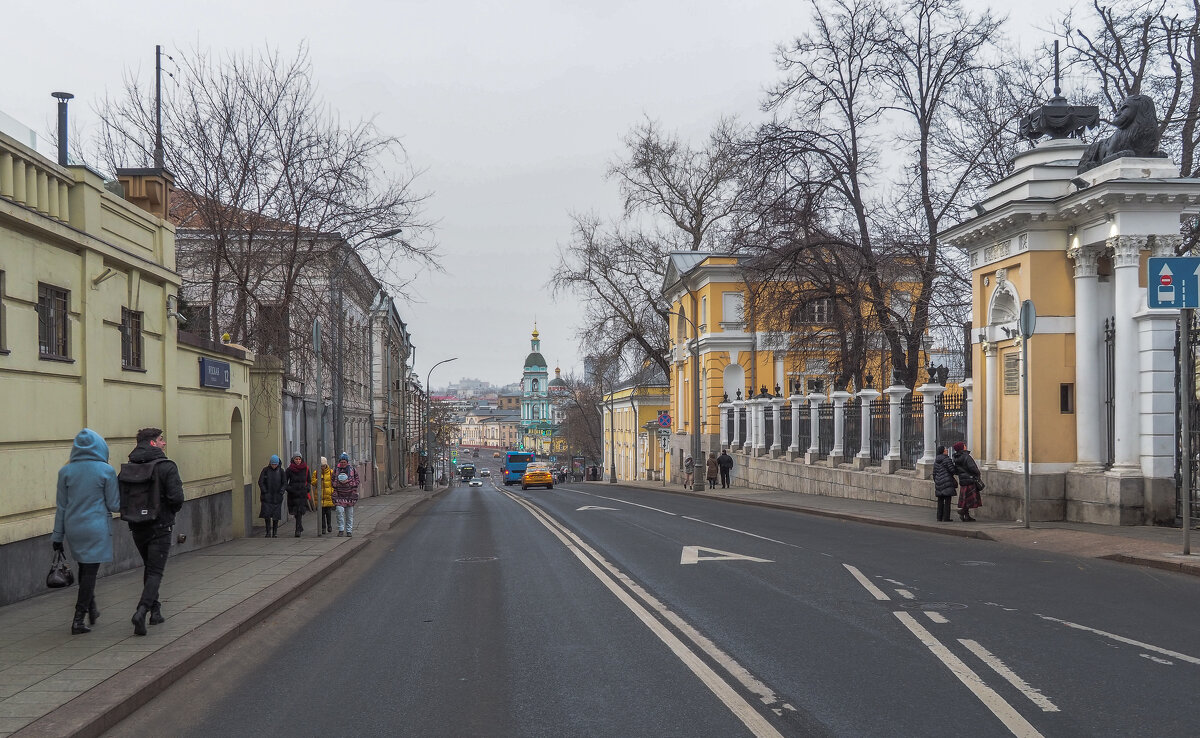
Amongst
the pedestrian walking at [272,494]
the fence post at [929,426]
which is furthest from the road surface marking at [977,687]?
the fence post at [929,426]

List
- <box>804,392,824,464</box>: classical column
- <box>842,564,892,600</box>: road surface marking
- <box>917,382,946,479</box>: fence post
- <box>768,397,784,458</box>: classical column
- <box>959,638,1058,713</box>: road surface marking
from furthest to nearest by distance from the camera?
1. <box>768,397,784,458</box>: classical column
2. <box>804,392,824,464</box>: classical column
3. <box>917,382,946,479</box>: fence post
4. <box>842,564,892,600</box>: road surface marking
5. <box>959,638,1058,713</box>: road surface marking

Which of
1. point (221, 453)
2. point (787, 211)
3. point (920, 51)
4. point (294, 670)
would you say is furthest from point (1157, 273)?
point (920, 51)

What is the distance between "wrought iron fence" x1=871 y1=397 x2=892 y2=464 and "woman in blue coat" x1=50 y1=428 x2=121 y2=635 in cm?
2027

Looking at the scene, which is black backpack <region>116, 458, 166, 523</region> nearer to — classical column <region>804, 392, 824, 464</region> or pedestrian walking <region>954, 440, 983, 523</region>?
pedestrian walking <region>954, 440, 983, 523</region>

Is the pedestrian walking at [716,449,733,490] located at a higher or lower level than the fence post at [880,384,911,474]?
lower

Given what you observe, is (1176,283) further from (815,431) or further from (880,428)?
(815,431)

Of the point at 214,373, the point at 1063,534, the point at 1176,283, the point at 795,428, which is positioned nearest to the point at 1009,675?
the point at 1176,283

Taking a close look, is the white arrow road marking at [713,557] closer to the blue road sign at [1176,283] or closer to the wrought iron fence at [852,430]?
the blue road sign at [1176,283]

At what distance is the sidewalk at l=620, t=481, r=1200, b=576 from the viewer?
12594 millimetres

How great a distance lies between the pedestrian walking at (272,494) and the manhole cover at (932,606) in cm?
1295

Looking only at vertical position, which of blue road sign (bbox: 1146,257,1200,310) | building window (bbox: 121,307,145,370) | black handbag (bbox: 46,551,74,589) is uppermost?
blue road sign (bbox: 1146,257,1200,310)

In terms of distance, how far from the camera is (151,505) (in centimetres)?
876

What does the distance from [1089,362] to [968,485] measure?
9.53 ft

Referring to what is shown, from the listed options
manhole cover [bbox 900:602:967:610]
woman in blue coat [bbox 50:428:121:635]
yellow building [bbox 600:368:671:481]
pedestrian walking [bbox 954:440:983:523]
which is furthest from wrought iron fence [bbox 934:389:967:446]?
yellow building [bbox 600:368:671:481]
